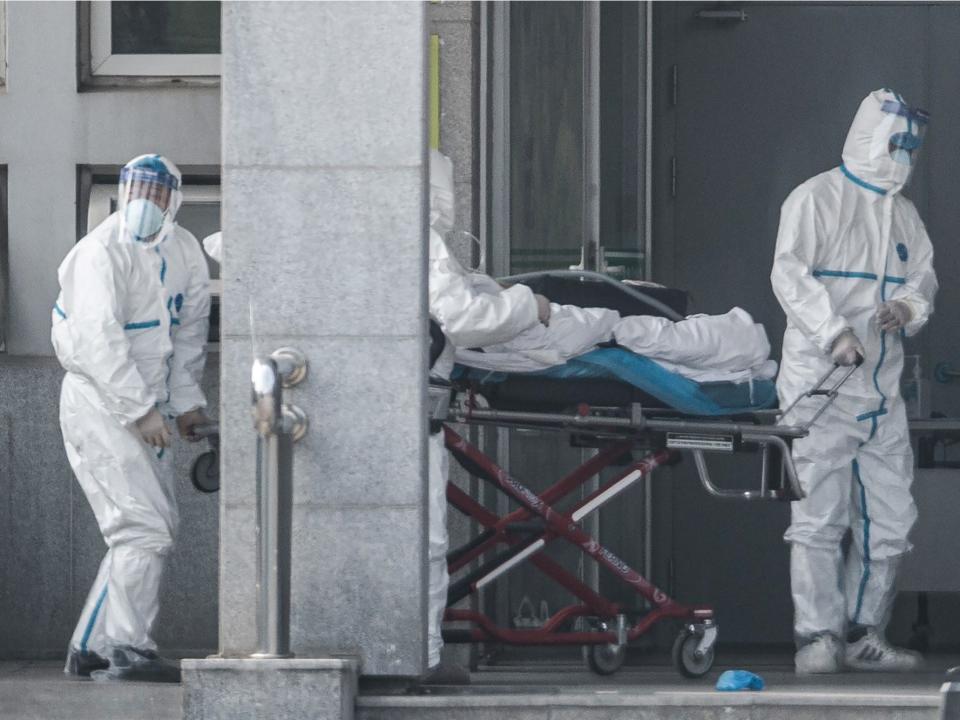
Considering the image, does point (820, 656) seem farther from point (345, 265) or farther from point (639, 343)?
point (345, 265)

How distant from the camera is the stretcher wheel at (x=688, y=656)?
6715 mm

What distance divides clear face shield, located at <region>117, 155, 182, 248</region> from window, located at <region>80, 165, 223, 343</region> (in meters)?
1.15

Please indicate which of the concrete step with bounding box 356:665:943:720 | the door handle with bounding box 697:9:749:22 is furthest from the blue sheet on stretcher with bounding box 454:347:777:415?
the door handle with bounding box 697:9:749:22

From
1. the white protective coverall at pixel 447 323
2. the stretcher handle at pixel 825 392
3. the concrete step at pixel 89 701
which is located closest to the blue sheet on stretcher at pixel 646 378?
the stretcher handle at pixel 825 392

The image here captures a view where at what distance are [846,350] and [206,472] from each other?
2.35 metres

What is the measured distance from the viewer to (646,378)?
631cm

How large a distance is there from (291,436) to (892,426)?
2795 millimetres

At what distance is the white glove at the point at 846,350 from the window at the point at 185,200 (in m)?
2.57

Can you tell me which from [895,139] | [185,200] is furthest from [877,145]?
[185,200]

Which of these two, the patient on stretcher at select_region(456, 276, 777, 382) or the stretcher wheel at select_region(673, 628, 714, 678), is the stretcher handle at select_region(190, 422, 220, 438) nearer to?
the patient on stretcher at select_region(456, 276, 777, 382)

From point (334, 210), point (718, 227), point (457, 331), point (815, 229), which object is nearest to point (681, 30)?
point (718, 227)

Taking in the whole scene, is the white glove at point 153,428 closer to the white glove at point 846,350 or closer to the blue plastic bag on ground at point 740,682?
the blue plastic bag on ground at point 740,682

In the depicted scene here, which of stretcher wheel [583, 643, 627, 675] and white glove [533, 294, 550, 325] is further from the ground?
white glove [533, 294, 550, 325]

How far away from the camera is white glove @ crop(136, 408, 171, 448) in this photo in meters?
6.26
